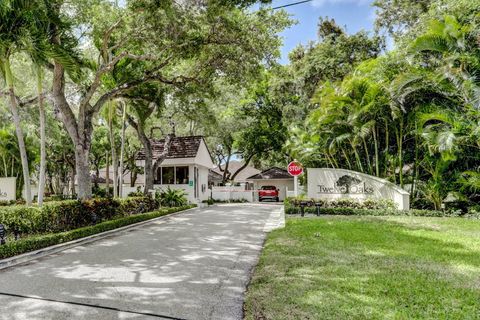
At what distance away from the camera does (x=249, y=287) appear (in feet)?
16.3

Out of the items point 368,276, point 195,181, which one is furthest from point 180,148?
point 368,276

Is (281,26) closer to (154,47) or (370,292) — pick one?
(154,47)

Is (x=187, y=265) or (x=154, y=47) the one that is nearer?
(x=187, y=265)

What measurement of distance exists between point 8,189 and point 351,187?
18.4 meters

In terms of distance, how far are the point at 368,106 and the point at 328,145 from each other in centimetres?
267

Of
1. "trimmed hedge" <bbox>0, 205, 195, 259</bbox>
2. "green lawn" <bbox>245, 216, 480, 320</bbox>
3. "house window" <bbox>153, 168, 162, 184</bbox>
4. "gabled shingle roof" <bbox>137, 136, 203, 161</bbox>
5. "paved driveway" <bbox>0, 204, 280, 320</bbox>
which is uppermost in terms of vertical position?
"gabled shingle roof" <bbox>137, 136, 203, 161</bbox>

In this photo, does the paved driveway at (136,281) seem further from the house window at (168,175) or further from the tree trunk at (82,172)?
the house window at (168,175)

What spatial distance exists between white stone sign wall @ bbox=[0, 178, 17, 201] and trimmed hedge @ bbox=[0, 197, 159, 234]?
9.77m

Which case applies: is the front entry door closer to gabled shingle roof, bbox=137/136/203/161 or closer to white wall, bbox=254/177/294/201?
gabled shingle roof, bbox=137/136/203/161

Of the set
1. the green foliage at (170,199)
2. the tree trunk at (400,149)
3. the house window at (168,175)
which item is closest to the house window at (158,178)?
the house window at (168,175)

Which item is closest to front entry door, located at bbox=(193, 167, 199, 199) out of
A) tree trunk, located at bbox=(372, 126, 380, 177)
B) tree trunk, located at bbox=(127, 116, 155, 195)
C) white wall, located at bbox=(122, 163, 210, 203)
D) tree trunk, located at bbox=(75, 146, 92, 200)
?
white wall, located at bbox=(122, 163, 210, 203)

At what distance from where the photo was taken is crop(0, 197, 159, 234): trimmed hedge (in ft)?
26.5

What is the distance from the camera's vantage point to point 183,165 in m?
22.5

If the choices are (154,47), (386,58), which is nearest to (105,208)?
(154,47)
